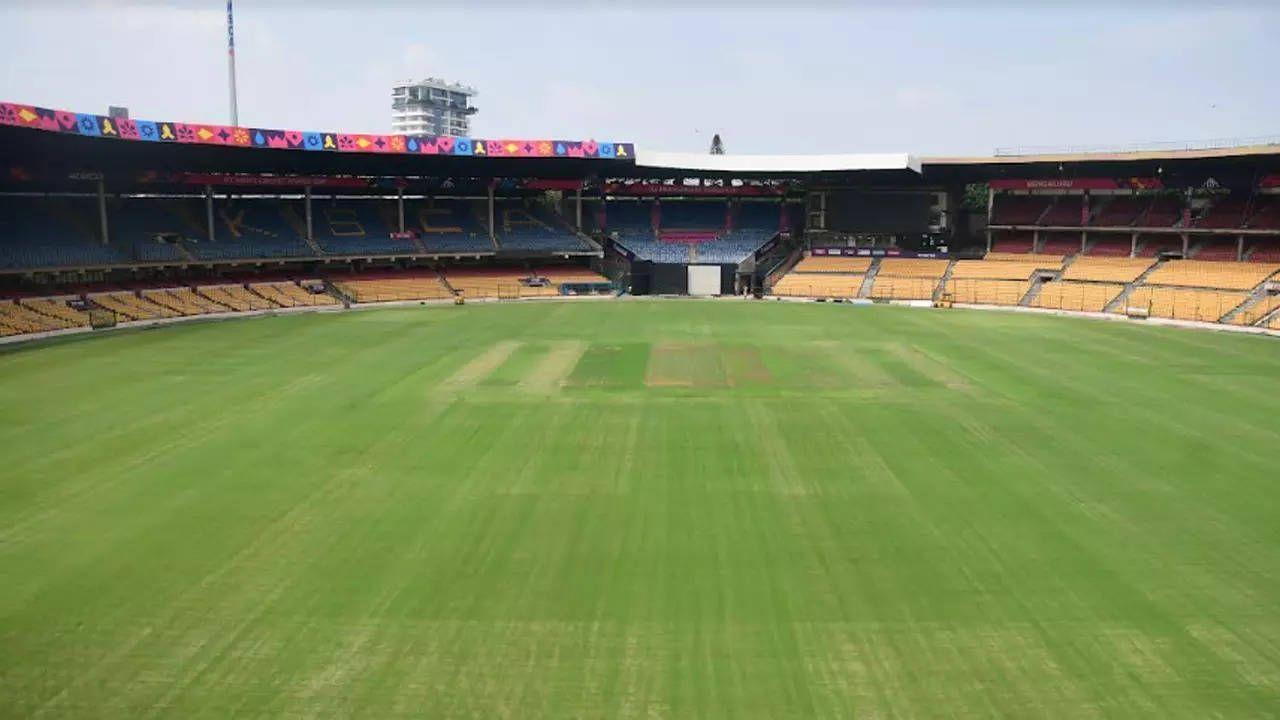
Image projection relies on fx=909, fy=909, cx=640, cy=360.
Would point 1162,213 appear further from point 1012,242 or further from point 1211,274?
point 1012,242

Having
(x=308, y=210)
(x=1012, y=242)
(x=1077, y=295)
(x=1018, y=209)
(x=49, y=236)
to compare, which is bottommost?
(x=1077, y=295)

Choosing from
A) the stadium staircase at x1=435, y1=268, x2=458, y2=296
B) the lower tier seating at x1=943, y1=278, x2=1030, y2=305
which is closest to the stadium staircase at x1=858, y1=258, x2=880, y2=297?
the lower tier seating at x1=943, y1=278, x2=1030, y2=305

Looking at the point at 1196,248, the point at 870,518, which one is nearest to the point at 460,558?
the point at 870,518

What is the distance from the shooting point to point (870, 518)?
20781 mm

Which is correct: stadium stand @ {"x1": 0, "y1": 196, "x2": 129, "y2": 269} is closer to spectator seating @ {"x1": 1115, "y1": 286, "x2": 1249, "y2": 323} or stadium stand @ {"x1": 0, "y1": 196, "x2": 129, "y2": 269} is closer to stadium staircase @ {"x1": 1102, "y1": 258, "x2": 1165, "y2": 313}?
stadium staircase @ {"x1": 1102, "y1": 258, "x2": 1165, "y2": 313}

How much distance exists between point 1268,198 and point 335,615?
244 ft

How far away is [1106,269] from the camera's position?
229ft

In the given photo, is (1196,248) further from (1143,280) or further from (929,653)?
(929,653)

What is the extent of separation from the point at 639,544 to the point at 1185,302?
55.2 m

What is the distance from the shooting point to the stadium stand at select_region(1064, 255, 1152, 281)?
6806cm

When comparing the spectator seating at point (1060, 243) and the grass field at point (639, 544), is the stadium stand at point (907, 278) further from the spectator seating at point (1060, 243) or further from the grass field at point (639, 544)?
the grass field at point (639, 544)

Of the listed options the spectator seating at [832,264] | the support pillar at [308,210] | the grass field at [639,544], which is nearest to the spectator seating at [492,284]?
the support pillar at [308,210]

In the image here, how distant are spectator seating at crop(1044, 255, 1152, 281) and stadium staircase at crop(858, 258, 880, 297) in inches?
575

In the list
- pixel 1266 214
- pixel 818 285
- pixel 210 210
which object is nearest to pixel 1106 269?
pixel 1266 214
